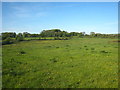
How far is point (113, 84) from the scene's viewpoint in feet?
23.8

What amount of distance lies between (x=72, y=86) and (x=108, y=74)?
447cm

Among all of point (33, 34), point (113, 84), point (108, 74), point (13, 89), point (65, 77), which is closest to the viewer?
point (13, 89)

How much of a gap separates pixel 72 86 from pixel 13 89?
440cm

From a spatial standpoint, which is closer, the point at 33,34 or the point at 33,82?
the point at 33,82

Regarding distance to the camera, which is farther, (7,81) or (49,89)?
(7,81)

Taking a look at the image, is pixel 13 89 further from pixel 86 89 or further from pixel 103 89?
pixel 103 89

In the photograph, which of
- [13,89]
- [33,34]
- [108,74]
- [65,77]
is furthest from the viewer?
[33,34]

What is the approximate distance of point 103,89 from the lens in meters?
6.64

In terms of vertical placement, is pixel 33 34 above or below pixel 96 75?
above

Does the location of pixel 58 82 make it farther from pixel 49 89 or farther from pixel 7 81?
pixel 7 81

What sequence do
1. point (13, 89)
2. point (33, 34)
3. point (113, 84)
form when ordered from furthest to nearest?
point (33, 34) → point (113, 84) → point (13, 89)

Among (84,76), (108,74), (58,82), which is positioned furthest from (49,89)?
(108,74)

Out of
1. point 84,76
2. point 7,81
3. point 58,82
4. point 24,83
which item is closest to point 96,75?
point 84,76

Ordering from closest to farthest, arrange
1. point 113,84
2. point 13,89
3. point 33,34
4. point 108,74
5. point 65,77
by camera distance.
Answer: point 13,89, point 113,84, point 65,77, point 108,74, point 33,34
